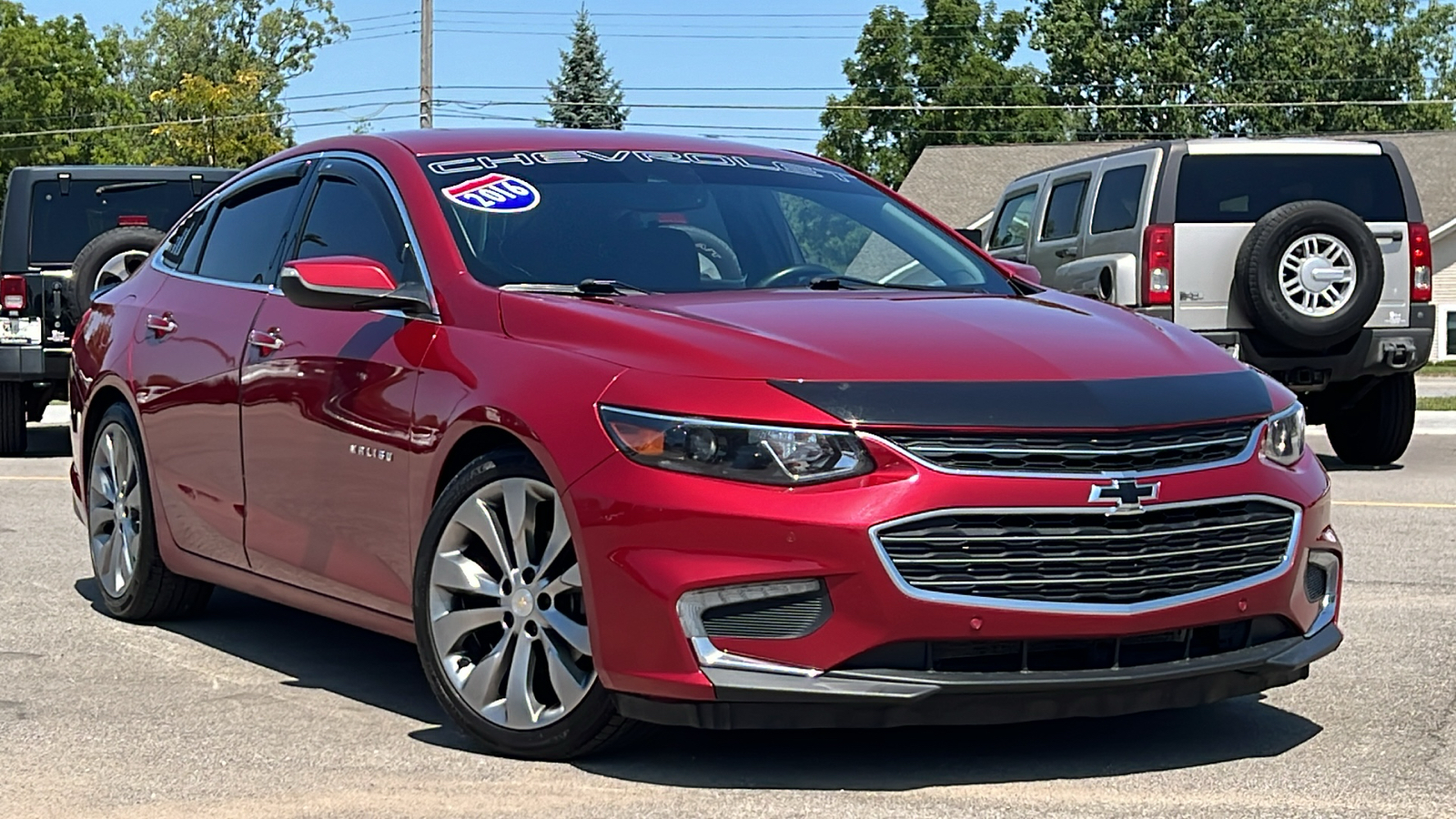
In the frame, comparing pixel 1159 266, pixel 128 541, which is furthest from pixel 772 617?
pixel 1159 266

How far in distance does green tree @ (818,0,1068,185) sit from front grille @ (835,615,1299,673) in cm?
7063

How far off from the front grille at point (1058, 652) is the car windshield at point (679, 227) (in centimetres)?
142

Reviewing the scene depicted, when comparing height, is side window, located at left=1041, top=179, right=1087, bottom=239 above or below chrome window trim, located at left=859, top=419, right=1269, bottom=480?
below

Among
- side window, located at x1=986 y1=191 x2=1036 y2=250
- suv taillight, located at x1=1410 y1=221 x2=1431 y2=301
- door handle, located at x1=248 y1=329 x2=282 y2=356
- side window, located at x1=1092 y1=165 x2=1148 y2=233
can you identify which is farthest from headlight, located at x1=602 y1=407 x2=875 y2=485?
side window, located at x1=986 y1=191 x2=1036 y2=250

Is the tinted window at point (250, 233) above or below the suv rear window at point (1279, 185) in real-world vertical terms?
above

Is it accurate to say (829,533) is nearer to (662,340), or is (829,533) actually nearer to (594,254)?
(662,340)

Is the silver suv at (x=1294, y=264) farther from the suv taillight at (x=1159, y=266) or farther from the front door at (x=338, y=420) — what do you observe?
the front door at (x=338, y=420)

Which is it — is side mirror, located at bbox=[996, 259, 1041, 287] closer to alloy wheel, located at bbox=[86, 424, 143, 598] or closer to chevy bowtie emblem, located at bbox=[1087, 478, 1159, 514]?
chevy bowtie emblem, located at bbox=[1087, 478, 1159, 514]

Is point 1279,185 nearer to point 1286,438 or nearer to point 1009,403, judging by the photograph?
point 1286,438

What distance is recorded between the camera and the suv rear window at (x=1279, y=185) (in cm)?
1329

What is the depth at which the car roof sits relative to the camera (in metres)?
6.14

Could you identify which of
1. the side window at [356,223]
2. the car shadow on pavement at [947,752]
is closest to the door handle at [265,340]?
the side window at [356,223]

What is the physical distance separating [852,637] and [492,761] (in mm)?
1018

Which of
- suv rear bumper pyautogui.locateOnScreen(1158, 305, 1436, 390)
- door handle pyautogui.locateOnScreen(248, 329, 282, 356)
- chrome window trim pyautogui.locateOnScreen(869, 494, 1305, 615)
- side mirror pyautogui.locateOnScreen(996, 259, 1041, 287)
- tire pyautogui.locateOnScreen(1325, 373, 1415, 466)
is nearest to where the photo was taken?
chrome window trim pyautogui.locateOnScreen(869, 494, 1305, 615)
